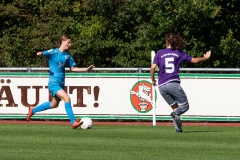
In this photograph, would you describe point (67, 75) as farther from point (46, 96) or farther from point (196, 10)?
point (196, 10)

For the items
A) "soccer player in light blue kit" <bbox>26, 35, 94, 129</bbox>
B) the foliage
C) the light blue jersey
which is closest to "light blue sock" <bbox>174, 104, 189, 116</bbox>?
"soccer player in light blue kit" <bbox>26, 35, 94, 129</bbox>

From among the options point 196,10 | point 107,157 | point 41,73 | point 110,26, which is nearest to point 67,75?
point 41,73

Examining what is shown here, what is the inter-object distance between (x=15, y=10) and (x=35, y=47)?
1.71 m

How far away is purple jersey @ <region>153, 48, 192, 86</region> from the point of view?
610 inches

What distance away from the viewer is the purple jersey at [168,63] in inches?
610

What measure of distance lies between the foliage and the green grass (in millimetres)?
10562

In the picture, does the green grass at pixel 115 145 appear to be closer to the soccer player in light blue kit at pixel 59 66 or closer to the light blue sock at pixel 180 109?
the light blue sock at pixel 180 109

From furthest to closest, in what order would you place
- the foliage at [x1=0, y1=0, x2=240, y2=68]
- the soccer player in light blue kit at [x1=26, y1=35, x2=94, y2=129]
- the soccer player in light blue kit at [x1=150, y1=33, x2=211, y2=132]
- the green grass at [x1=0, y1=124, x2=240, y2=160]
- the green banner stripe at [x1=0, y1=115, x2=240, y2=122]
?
1. the foliage at [x1=0, y1=0, x2=240, y2=68]
2. the green banner stripe at [x1=0, y1=115, x2=240, y2=122]
3. the soccer player in light blue kit at [x1=26, y1=35, x2=94, y2=129]
4. the soccer player in light blue kit at [x1=150, y1=33, x2=211, y2=132]
5. the green grass at [x1=0, y1=124, x2=240, y2=160]

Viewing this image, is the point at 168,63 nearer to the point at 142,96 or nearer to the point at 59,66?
the point at 59,66

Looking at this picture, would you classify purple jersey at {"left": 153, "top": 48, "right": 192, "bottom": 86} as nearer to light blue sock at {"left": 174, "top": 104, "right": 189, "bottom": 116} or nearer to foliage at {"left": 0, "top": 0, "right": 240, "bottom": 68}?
light blue sock at {"left": 174, "top": 104, "right": 189, "bottom": 116}

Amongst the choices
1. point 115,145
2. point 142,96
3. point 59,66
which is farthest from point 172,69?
point 142,96

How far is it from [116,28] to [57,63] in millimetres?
12424

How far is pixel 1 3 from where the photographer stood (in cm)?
3080

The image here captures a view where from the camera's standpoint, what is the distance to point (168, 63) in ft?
50.9
